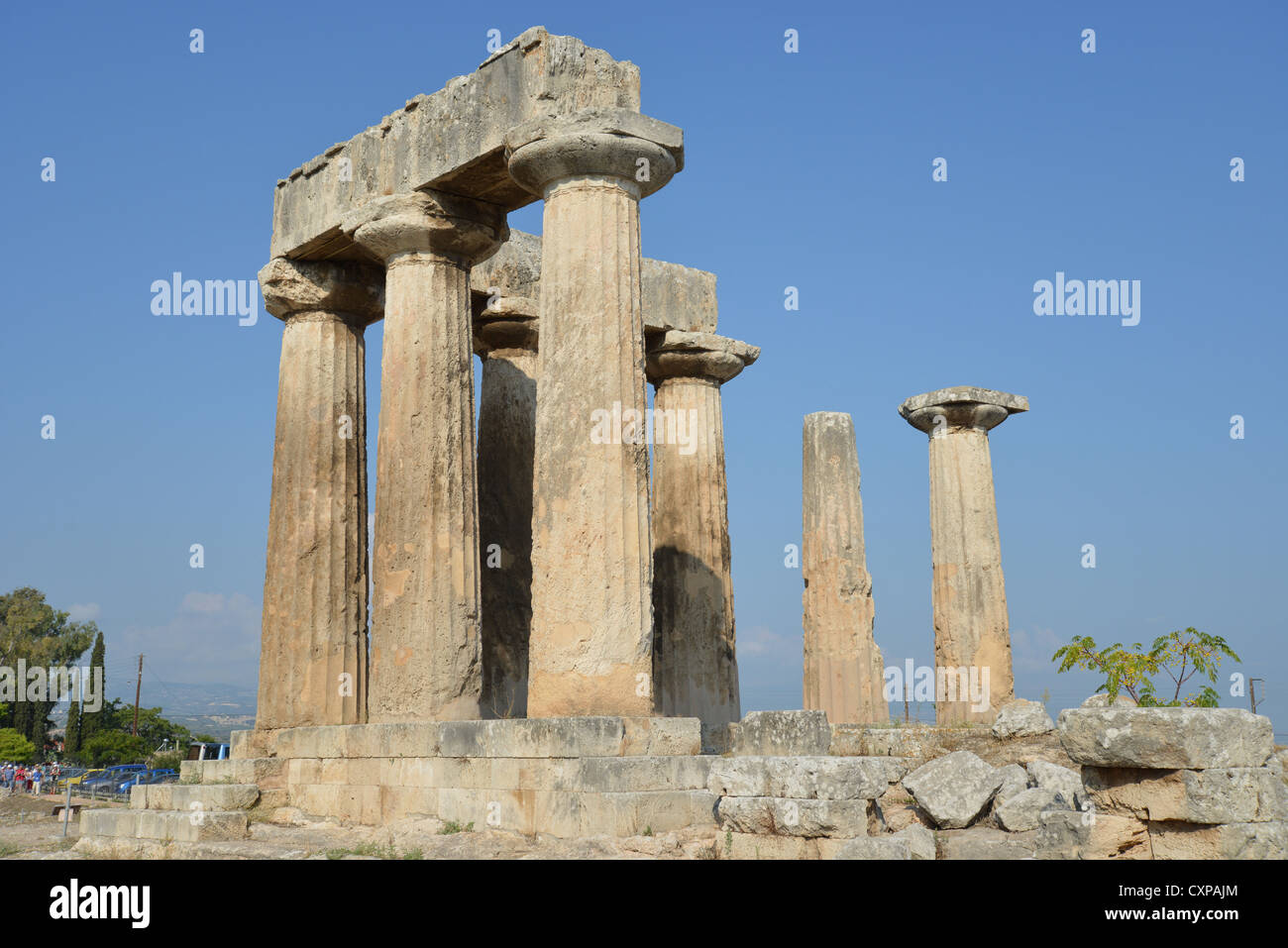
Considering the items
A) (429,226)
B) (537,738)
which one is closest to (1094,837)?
(537,738)

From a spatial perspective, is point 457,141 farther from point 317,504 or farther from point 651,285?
point 651,285

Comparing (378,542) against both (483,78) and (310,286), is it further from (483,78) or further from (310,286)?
(483,78)

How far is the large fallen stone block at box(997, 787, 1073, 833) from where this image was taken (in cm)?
1242

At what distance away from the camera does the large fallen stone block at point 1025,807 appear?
12.4 metres

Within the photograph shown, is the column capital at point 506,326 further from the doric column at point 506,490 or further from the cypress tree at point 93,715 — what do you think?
the cypress tree at point 93,715

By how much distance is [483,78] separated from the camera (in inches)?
648

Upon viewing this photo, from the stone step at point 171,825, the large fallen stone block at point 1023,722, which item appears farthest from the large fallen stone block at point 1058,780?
the stone step at point 171,825

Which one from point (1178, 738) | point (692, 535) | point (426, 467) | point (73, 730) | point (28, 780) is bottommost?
point (28, 780)

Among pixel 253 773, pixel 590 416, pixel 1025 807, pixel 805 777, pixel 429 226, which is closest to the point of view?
pixel 805 777

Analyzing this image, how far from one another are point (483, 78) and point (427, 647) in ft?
23.9

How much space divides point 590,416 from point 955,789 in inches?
220

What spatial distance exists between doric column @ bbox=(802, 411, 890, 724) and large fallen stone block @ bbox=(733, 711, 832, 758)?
11.5 meters

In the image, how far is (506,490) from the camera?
22.5m

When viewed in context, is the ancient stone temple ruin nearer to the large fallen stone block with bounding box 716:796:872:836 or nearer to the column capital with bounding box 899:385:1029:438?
the large fallen stone block with bounding box 716:796:872:836
